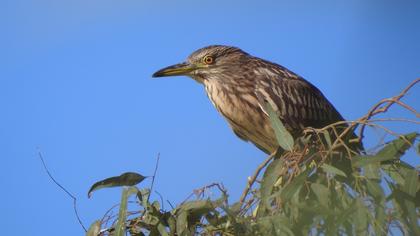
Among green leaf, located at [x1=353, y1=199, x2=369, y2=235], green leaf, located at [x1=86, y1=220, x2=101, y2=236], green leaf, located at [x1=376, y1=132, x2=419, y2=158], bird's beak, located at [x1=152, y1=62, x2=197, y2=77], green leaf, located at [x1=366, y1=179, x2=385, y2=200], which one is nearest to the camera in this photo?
green leaf, located at [x1=353, y1=199, x2=369, y2=235]

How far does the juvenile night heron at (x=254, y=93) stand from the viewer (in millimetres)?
4793

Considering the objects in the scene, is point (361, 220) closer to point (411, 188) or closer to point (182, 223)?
point (411, 188)

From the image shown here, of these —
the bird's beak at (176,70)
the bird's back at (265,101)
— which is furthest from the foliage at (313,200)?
the bird's beak at (176,70)

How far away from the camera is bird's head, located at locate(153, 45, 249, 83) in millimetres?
5262

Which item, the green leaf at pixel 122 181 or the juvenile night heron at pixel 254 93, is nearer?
the green leaf at pixel 122 181

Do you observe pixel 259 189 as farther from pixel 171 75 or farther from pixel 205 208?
pixel 171 75

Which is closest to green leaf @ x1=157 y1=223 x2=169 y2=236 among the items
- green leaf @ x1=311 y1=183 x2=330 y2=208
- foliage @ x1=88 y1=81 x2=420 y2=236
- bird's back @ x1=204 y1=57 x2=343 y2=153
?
foliage @ x1=88 y1=81 x2=420 y2=236

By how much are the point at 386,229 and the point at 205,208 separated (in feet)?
2.27

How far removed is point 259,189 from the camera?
2584mm

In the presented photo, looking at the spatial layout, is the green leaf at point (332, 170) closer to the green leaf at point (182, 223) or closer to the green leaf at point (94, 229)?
the green leaf at point (182, 223)

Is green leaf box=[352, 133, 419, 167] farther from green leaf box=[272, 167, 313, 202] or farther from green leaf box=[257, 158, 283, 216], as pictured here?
green leaf box=[257, 158, 283, 216]

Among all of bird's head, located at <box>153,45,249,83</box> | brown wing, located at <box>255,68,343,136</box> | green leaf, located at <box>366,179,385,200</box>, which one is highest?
bird's head, located at <box>153,45,249,83</box>

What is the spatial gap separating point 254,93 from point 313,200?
256 centimetres

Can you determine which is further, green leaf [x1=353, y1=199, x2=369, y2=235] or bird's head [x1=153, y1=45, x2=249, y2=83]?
bird's head [x1=153, y1=45, x2=249, y2=83]
